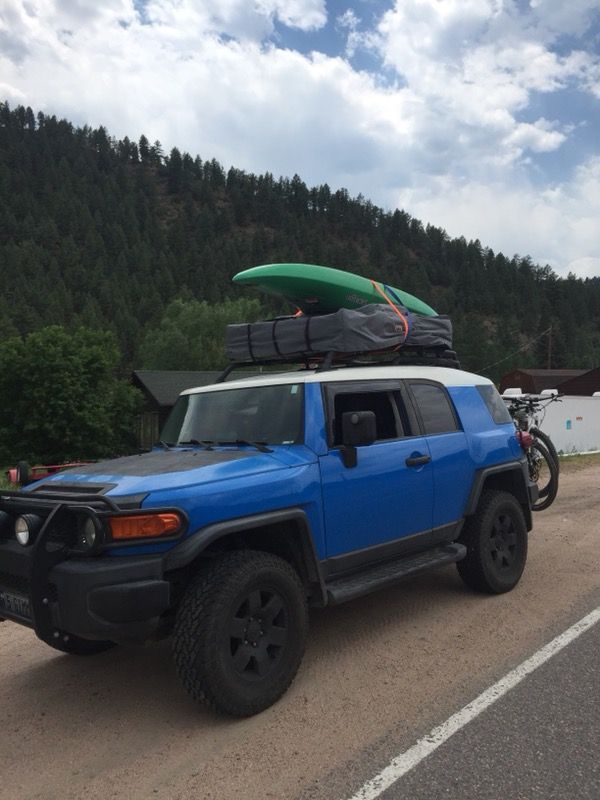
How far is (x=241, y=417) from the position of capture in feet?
15.8

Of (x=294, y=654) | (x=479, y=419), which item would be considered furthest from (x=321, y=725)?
(x=479, y=419)

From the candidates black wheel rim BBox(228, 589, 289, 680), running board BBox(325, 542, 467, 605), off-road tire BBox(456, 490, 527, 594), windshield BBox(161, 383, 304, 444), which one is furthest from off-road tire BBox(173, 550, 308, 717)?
off-road tire BBox(456, 490, 527, 594)

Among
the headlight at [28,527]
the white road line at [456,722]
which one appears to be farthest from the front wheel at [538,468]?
the headlight at [28,527]

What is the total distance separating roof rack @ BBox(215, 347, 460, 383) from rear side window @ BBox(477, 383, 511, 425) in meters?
0.33

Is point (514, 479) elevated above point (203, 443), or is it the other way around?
point (203, 443)

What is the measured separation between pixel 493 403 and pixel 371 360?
1.37m

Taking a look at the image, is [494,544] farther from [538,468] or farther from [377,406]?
[538,468]

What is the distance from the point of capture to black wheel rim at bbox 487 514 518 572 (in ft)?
18.8

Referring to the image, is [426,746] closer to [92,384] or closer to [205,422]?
[205,422]

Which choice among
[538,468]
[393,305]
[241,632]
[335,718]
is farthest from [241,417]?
[538,468]

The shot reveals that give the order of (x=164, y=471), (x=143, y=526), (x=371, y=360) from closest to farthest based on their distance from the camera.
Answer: (x=143, y=526) → (x=164, y=471) → (x=371, y=360)

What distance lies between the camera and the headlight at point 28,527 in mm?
3621

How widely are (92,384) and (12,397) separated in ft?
18.7

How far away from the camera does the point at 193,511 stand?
362cm
